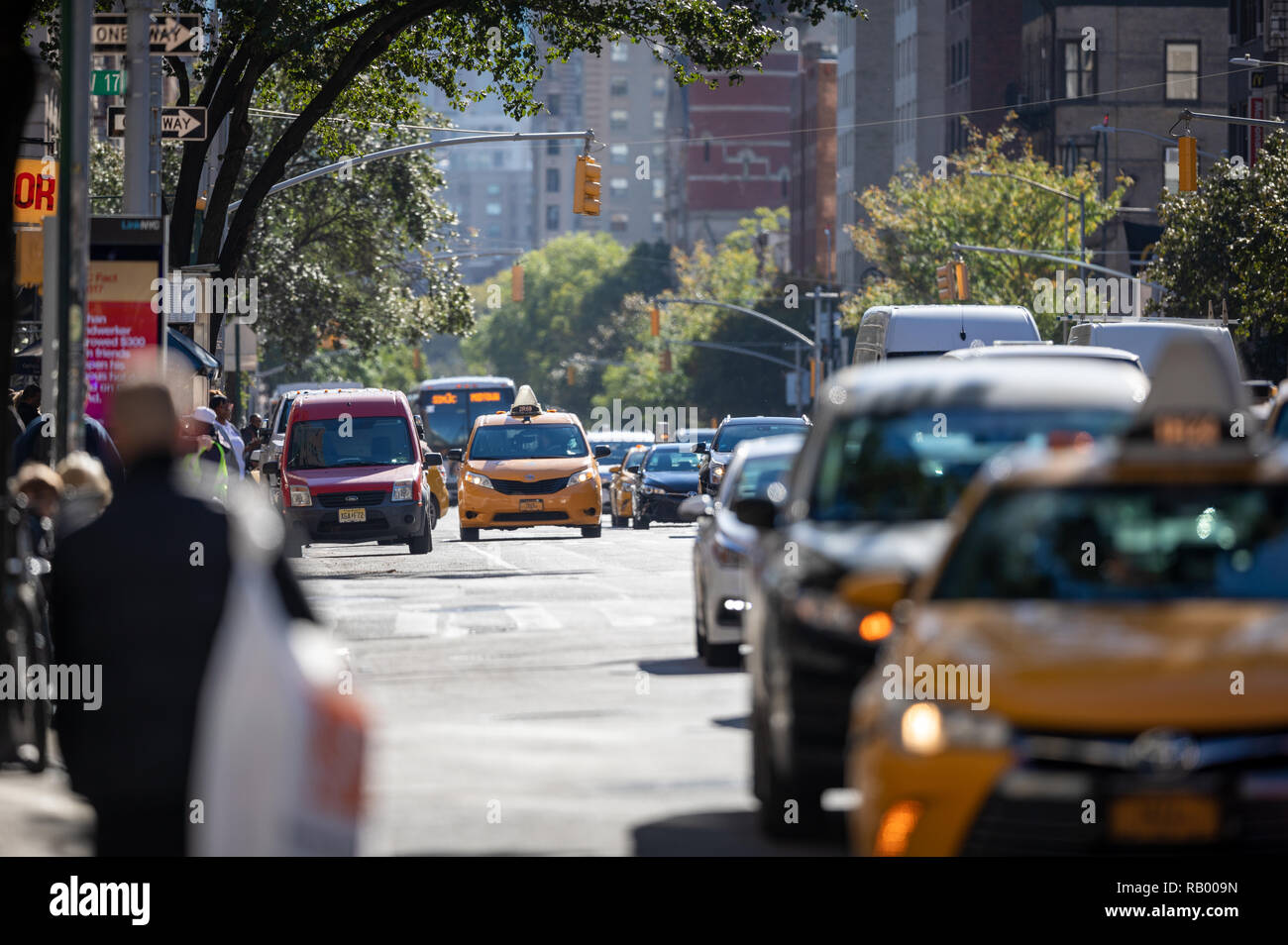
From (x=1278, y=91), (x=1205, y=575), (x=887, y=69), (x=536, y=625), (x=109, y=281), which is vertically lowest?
(x=536, y=625)

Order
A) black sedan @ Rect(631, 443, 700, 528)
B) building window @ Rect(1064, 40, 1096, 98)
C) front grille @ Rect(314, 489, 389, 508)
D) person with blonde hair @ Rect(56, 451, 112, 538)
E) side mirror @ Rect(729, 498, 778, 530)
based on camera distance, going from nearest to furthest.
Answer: side mirror @ Rect(729, 498, 778, 530) < person with blonde hair @ Rect(56, 451, 112, 538) < front grille @ Rect(314, 489, 389, 508) < black sedan @ Rect(631, 443, 700, 528) < building window @ Rect(1064, 40, 1096, 98)

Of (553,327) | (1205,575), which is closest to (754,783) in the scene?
(1205,575)

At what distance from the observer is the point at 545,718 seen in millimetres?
13695

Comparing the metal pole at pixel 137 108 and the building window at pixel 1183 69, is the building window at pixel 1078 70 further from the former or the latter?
the metal pole at pixel 137 108

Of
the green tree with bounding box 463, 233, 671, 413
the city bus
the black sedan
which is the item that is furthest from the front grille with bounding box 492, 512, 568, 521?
the green tree with bounding box 463, 233, 671, 413

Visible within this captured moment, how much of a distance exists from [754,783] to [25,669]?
3.52 meters

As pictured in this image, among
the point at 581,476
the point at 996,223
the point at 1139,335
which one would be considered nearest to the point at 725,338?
the point at 996,223

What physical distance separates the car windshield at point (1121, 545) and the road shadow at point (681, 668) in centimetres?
804

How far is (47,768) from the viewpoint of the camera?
12133mm

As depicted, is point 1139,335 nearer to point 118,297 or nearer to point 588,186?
point 588,186

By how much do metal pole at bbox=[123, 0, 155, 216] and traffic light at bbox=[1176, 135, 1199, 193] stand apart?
23.9 m

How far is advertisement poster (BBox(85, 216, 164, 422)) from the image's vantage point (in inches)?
747

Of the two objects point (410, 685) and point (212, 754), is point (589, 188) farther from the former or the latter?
point (212, 754)

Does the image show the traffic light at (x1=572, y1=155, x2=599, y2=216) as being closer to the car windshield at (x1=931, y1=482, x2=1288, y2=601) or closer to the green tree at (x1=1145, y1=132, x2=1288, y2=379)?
the green tree at (x1=1145, y1=132, x2=1288, y2=379)
